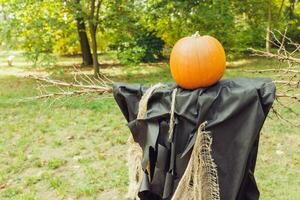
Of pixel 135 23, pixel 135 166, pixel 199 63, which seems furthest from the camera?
pixel 135 23

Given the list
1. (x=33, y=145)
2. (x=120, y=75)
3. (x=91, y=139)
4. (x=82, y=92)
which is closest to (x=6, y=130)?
(x=33, y=145)

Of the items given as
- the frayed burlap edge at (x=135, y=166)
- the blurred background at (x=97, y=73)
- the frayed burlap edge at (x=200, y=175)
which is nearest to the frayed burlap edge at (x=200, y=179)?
the frayed burlap edge at (x=200, y=175)

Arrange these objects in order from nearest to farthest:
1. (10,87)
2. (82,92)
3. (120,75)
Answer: (82,92), (10,87), (120,75)

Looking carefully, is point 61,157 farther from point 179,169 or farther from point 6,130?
point 179,169

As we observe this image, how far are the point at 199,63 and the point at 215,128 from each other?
0.34m

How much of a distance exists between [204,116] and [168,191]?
17.1 inches

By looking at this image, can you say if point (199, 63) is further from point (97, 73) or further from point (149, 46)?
point (149, 46)

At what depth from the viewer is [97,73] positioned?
11305 millimetres

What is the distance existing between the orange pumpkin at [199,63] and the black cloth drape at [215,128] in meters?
0.05

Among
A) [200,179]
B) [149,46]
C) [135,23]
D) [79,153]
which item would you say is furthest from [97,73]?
[200,179]

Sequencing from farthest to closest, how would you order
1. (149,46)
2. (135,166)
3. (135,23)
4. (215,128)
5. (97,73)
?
1. (149,46)
2. (135,23)
3. (97,73)
4. (135,166)
5. (215,128)

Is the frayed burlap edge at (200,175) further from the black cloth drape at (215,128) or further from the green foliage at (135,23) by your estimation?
the green foliage at (135,23)

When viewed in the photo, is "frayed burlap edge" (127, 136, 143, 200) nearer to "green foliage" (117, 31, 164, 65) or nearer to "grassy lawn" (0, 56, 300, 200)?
"grassy lawn" (0, 56, 300, 200)

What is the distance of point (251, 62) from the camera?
14992mm
